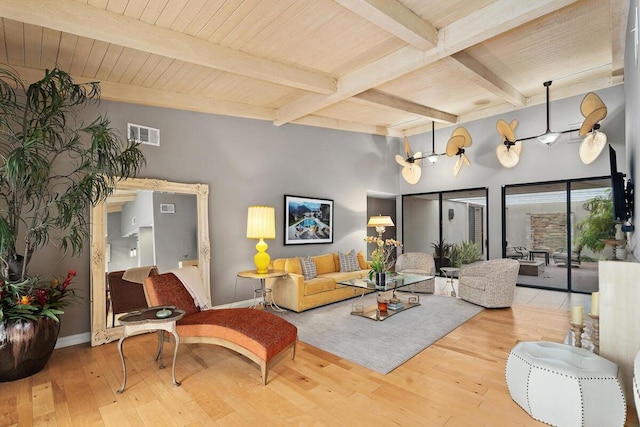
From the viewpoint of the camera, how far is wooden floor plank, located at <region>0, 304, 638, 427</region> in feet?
7.88

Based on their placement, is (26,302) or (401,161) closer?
(26,302)

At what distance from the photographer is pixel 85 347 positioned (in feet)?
12.6

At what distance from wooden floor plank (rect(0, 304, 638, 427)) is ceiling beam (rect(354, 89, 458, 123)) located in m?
3.71

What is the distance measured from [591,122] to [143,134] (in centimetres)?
600

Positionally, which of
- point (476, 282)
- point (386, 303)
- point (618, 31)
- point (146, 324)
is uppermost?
point (618, 31)

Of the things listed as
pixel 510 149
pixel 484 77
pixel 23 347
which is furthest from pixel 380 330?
pixel 510 149

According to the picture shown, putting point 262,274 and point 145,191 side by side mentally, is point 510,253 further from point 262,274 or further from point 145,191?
point 145,191

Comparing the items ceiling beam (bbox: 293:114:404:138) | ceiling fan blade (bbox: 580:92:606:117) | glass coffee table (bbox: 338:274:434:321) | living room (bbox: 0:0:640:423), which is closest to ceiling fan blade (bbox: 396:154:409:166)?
living room (bbox: 0:0:640:423)

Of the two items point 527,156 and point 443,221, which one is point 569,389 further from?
point 443,221

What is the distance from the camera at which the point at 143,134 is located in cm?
448

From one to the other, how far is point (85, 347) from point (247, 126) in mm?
3761

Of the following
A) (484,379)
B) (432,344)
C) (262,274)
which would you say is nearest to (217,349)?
(262,274)

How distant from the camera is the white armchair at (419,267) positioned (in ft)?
20.8

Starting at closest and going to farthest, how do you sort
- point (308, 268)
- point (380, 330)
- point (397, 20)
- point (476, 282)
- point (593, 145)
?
1. point (397, 20)
2. point (380, 330)
3. point (593, 145)
4. point (476, 282)
5. point (308, 268)
